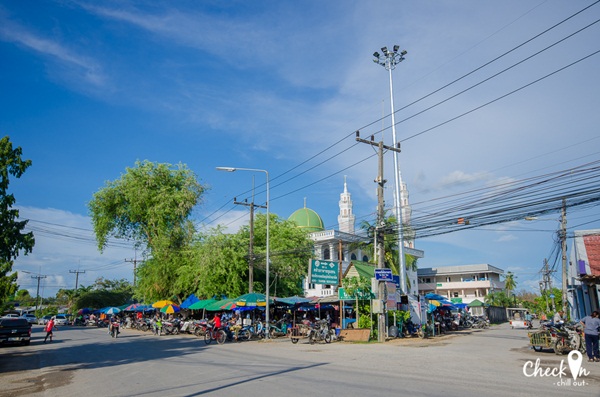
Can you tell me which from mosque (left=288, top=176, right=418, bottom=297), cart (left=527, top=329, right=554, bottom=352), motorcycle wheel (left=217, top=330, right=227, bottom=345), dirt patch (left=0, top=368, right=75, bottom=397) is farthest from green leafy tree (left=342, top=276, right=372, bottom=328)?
mosque (left=288, top=176, right=418, bottom=297)

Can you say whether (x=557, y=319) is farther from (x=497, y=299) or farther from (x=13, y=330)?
(x=497, y=299)

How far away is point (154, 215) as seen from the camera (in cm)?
4081

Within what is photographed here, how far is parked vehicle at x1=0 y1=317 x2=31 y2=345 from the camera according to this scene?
24125 mm

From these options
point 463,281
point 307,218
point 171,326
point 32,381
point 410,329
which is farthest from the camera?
point 463,281

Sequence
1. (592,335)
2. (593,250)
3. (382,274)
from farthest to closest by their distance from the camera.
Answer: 1. (593,250)
2. (382,274)
3. (592,335)

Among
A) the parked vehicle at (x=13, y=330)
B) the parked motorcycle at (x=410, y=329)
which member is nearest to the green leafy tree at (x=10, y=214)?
the parked vehicle at (x=13, y=330)

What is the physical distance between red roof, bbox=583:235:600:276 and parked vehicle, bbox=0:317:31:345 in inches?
1229

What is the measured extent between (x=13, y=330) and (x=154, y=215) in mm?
17580

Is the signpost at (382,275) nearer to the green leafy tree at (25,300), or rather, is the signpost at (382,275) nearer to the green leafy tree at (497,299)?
the green leafy tree at (497,299)

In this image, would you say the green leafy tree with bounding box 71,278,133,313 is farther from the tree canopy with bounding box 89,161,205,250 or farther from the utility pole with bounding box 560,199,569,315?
the utility pole with bounding box 560,199,569,315

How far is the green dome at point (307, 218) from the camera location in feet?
228

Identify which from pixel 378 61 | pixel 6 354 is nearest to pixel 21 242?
pixel 6 354

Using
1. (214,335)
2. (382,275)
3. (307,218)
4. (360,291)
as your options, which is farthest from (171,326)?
(307,218)

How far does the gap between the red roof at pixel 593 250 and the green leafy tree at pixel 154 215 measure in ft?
101
